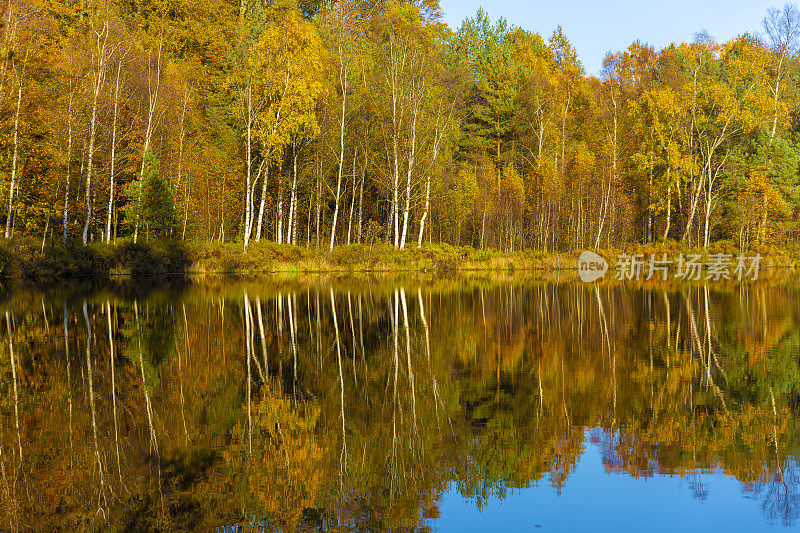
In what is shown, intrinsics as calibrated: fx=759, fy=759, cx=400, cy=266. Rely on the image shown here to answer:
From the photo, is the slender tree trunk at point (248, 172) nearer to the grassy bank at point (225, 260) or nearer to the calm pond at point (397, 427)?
the grassy bank at point (225, 260)

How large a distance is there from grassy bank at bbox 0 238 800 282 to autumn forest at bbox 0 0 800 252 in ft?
4.53

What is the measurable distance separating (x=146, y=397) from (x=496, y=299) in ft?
54.4

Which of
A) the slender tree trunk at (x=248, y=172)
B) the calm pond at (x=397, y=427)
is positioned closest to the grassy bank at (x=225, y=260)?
the slender tree trunk at (x=248, y=172)

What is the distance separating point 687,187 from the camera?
184ft

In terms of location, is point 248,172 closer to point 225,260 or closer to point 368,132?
point 225,260

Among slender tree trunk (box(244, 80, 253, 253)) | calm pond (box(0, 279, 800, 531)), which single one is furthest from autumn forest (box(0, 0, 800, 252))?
calm pond (box(0, 279, 800, 531))

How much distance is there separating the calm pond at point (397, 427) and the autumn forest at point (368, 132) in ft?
75.2

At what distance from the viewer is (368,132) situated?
→ 44500 millimetres

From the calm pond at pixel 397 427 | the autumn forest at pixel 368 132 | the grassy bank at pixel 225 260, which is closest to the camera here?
→ the calm pond at pixel 397 427

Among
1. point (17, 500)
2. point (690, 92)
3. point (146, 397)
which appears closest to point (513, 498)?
point (17, 500)

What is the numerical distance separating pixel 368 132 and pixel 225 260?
12.1 m

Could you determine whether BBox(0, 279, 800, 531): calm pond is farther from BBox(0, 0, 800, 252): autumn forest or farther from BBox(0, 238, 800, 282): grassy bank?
BBox(0, 0, 800, 252): autumn forest

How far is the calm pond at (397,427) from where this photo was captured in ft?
19.5

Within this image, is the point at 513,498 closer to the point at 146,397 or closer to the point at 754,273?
the point at 146,397
